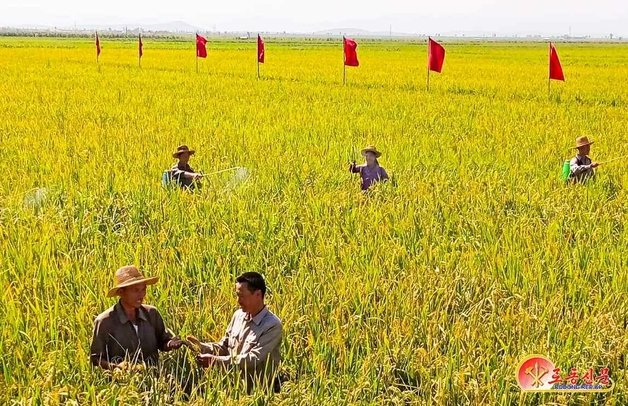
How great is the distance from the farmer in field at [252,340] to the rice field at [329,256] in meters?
0.12

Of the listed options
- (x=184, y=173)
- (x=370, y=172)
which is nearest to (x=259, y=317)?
(x=184, y=173)

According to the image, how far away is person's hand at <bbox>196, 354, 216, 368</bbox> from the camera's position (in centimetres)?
232

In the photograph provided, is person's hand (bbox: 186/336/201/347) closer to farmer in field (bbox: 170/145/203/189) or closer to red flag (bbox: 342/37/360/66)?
farmer in field (bbox: 170/145/203/189)

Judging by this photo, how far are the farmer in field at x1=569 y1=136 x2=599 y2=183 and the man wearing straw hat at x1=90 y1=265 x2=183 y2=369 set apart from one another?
4.22 meters

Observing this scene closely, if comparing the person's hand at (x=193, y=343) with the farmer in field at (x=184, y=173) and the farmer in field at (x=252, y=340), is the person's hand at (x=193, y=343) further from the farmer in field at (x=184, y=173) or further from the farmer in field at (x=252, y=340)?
the farmer in field at (x=184, y=173)

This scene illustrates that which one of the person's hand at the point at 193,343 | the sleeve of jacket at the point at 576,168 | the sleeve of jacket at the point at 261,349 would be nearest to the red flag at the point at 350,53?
the sleeve of jacket at the point at 576,168

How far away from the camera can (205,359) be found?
2361 millimetres

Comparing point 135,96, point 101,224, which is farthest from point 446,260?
point 135,96

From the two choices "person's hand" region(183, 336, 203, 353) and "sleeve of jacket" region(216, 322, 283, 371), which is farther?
"person's hand" region(183, 336, 203, 353)

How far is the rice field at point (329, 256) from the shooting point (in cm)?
237

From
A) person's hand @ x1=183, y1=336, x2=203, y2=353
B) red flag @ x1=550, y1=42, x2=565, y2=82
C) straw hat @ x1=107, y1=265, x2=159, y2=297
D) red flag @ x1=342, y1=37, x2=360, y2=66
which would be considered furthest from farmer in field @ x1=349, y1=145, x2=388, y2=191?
red flag @ x1=342, y1=37, x2=360, y2=66

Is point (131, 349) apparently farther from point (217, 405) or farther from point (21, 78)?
point (21, 78)

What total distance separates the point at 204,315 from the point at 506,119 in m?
8.37

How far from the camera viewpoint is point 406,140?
789 centimetres
